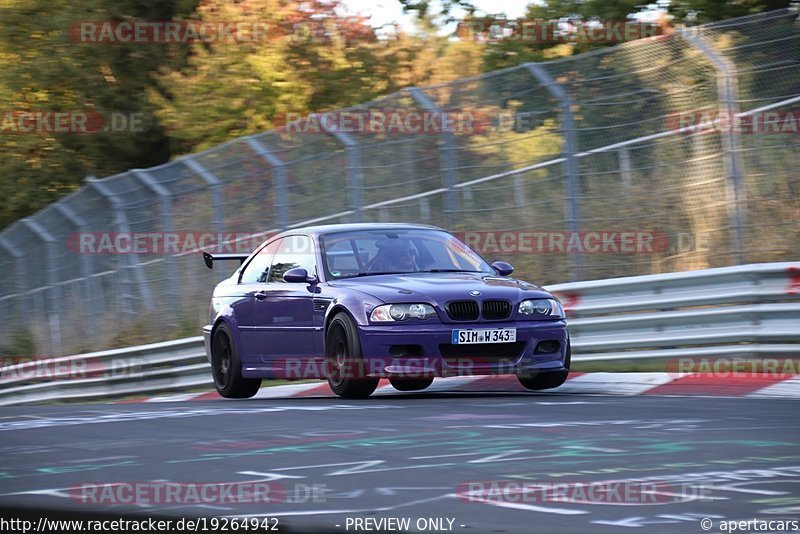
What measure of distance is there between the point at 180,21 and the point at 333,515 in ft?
92.8

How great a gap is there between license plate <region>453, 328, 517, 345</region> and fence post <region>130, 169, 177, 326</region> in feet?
30.7

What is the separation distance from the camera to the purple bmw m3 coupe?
10734mm

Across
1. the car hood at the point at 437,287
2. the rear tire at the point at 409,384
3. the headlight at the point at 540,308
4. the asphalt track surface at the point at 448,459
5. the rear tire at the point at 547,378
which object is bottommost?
the rear tire at the point at 409,384

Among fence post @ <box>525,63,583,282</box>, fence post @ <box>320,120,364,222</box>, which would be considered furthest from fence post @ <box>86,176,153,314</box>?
A: fence post @ <box>525,63,583,282</box>

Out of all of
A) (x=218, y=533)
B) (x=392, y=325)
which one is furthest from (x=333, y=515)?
(x=392, y=325)

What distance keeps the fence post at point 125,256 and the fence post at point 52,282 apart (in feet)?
6.28

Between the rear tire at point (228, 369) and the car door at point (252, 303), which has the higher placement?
the car door at point (252, 303)

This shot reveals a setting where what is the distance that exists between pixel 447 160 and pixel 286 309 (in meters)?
3.51

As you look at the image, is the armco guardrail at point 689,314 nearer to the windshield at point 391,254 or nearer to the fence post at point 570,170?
the fence post at point 570,170

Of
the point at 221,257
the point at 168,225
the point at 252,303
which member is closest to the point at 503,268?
the point at 252,303

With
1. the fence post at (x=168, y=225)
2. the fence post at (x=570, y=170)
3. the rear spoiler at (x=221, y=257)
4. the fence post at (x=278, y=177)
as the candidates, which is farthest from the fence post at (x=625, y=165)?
the fence post at (x=168, y=225)

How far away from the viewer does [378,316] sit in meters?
10.8

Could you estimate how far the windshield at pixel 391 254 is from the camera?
11.9 metres

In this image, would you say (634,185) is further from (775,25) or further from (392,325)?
(392,325)
